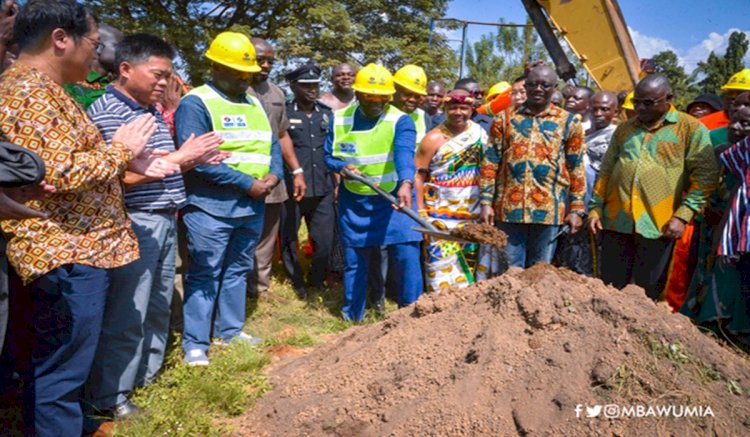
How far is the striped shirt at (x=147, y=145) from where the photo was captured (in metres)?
3.00

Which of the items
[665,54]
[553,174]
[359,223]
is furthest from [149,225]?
[665,54]

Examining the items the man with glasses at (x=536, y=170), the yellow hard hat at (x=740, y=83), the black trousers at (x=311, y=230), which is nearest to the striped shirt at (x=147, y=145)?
the man with glasses at (x=536, y=170)

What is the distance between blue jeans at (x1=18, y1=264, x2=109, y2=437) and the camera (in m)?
2.47

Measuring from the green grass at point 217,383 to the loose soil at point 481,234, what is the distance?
1.31m

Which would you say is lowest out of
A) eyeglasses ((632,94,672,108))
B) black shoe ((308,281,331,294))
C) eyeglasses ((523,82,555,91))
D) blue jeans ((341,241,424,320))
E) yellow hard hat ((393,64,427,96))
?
black shoe ((308,281,331,294))

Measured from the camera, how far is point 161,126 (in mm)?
3324

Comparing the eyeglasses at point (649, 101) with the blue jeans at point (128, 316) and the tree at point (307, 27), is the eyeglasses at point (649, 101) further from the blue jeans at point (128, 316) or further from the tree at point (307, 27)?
the tree at point (307, 27)

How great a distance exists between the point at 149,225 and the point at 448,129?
2467 mm

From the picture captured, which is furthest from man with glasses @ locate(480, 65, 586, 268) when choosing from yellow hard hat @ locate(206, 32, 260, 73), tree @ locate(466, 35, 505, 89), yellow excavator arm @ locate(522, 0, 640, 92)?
tree @ locate(466, 35, 505, 89)

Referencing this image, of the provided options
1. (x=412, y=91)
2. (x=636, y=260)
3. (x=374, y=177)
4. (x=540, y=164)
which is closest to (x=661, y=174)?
(x=636, y=260)

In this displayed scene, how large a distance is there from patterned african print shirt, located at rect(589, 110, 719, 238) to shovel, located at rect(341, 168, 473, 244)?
1.22m

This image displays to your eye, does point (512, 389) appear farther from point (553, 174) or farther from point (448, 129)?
point (448, 129)

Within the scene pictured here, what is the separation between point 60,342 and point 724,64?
100 feet

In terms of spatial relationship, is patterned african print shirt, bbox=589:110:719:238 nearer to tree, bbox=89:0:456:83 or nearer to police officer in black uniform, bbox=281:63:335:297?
police officer in black uniform, bbox=281:63:335:297
